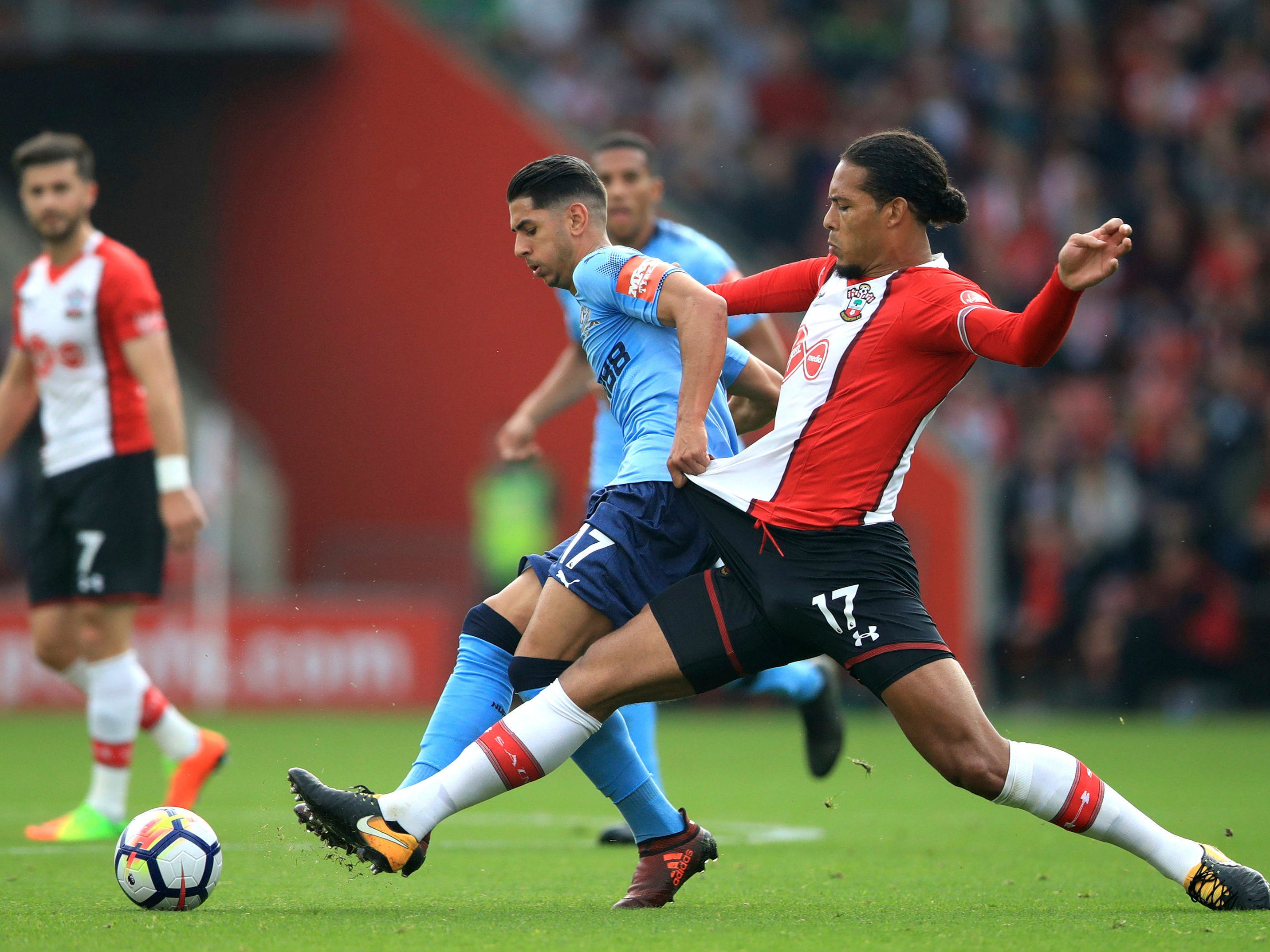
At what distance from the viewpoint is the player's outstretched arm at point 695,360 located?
14.9ft

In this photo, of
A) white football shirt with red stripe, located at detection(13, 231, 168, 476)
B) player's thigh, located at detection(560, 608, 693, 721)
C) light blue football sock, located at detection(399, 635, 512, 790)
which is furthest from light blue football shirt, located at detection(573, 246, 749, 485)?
white football shirt with red stripe, located at detection(13, 231, 168, 476)

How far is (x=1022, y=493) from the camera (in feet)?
46.4

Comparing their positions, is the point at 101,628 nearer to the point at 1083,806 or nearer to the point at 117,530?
the point at 117,530

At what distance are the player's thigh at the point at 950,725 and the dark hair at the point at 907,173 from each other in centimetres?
117

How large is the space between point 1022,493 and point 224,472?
22.0ft

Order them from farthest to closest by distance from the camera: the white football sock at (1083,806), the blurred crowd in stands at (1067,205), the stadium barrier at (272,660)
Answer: the stadium barrier at (272,660) < the blurred crowd in stands at (1067,205) < the white football sock at (1083,806)

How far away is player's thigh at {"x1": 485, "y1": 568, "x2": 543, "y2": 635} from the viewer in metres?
4.87

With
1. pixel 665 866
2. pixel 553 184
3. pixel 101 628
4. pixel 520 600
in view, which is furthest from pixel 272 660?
pixel 553 184

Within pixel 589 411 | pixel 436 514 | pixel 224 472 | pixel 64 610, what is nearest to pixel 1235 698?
pixel 589 411

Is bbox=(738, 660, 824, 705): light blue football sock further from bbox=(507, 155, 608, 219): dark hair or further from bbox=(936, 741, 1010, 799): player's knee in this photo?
bbox=(507, 155, 608, 219): dark hair

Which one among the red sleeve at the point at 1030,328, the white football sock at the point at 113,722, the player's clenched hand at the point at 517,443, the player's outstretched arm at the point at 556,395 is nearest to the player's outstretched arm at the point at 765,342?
the player's outstretched arm at the point at 556,395

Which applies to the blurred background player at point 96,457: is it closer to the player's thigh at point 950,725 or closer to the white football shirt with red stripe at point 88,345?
the white football shirt with red stripe at point 88,345

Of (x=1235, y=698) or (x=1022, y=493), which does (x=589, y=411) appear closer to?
(x=1022, y=493)

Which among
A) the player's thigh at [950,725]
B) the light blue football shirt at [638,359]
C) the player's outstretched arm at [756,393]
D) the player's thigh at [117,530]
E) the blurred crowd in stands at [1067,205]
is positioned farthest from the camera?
the blurred crowd in stands at [1067,205]
